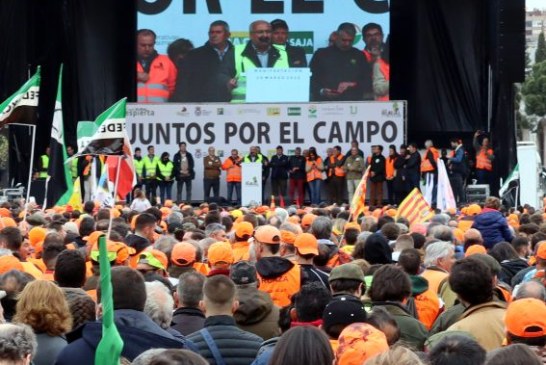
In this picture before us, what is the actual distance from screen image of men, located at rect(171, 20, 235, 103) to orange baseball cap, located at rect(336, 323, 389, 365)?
26.5m

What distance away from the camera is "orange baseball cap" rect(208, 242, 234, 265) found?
27.8ft

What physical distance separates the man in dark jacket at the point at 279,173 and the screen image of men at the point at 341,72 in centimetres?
179

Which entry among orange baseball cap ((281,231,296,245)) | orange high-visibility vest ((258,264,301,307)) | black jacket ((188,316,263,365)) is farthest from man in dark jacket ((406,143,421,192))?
black jacket ((188,316,263,365))

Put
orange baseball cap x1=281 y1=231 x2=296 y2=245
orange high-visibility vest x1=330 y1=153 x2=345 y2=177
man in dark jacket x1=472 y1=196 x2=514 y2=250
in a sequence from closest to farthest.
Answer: orange baseball cap x1=281 y1=231 x2=296 y2=245 < man in dark jacket x1=472 y1=196 x2=514 y2=250 < orange high-visibility vest x1=330 y1=153 x2=345 y2=177

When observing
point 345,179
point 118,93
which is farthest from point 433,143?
point 118,93

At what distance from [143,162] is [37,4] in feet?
15.0

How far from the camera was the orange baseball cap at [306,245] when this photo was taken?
8969mm

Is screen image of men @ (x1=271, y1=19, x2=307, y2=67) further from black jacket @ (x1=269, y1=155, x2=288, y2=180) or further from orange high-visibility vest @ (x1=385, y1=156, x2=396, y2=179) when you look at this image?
orange high-visibility vest @ (x1=385, y1=156, x2=396, y2=179)

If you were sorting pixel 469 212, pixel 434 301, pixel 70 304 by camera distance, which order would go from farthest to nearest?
pixel 469 212 → pixel 434 301 → pixel 70 304

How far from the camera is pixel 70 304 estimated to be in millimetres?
6316

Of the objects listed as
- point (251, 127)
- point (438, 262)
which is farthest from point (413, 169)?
point (438, 262)

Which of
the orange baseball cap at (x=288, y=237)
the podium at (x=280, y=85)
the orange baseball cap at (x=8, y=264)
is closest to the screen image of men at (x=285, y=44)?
the podium at (x=280, y=85)

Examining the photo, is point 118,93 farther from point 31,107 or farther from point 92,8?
point 31,107

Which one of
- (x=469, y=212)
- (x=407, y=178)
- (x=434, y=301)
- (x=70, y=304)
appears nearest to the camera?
(x=70, y=304)
